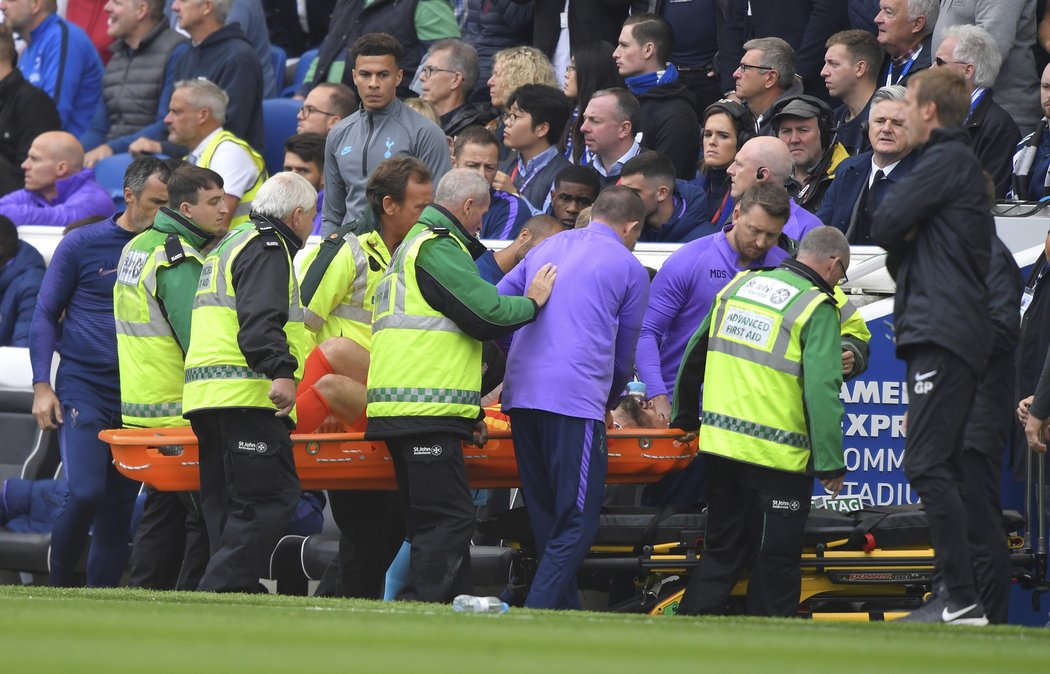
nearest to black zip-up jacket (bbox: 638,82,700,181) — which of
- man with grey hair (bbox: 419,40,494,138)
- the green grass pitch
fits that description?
man with grey hair (bbox: 419,40,494,138)

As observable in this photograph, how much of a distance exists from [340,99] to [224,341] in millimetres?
4202

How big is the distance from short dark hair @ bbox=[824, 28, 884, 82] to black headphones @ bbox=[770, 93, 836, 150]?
1.45ft

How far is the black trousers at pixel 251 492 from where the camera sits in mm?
7441

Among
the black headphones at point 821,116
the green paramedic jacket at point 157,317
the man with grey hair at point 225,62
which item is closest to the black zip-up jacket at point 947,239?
the black headphones at point 821,116

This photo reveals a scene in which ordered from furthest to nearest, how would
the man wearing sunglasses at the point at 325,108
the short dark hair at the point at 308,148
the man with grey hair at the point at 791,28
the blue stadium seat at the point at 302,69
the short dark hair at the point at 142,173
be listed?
the blue stadium seat at the point at 302,69 < the man wearing sunglasses at the point at 325,108 < the man with grey hair at the point at 791,28 < the short dark hair at the point at 308,148 < the short dark hair at the point at 142,173

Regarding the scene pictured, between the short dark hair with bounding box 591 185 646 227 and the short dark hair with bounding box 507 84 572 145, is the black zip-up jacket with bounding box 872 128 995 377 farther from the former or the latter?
the short dark hair with bounding box 507 84 572 145

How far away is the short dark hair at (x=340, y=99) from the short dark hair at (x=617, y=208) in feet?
13.2

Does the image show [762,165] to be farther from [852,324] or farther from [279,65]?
[279,65]

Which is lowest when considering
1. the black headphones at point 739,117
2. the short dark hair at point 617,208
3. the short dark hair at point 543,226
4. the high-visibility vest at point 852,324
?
the high-visibility vest at point 852,324

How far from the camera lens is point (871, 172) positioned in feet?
29.9

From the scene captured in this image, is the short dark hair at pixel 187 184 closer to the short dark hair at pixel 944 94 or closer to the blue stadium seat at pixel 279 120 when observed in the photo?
the short dark hair at pixel 944 94

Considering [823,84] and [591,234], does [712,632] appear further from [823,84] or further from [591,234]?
[823,84]

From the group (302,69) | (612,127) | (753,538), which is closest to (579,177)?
(612,127)

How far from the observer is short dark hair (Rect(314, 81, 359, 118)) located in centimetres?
1139
